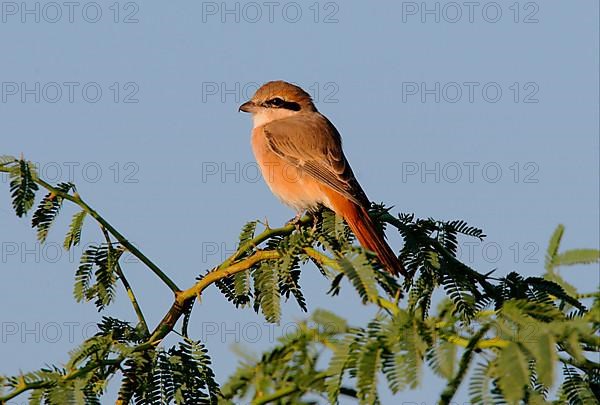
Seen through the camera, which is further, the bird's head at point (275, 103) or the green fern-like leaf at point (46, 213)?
the bird's head at point (275, 103)

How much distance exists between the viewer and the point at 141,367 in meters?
2.86

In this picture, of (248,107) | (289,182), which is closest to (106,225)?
(289,182)

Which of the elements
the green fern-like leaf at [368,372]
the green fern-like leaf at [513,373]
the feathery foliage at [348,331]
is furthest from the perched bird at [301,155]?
the green fern-like leaf at [513,373]

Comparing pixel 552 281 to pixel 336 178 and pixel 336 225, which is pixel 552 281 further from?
pixel 336 178

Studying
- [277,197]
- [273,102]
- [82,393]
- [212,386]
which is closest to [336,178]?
[277,197]

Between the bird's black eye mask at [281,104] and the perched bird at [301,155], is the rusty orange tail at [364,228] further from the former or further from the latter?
the bird's black eye mask at [281,104]

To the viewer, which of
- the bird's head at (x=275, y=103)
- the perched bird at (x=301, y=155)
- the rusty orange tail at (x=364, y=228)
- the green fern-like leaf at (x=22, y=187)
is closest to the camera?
the green fern-like leaf at (x=22, y=187)

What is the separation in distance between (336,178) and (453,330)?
3.82m

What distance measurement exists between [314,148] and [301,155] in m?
0.11

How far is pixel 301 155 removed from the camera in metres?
6.38

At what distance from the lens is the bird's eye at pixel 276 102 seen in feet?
23.5

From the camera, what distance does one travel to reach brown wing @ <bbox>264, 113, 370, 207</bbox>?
5988 mm

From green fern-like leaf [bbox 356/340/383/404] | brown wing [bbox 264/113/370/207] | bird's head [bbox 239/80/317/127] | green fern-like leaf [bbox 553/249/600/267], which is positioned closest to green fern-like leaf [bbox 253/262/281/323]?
green fern-like leaf [bbox 553/249/600/267]

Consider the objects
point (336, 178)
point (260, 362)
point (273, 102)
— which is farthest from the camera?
point (273, 102)
